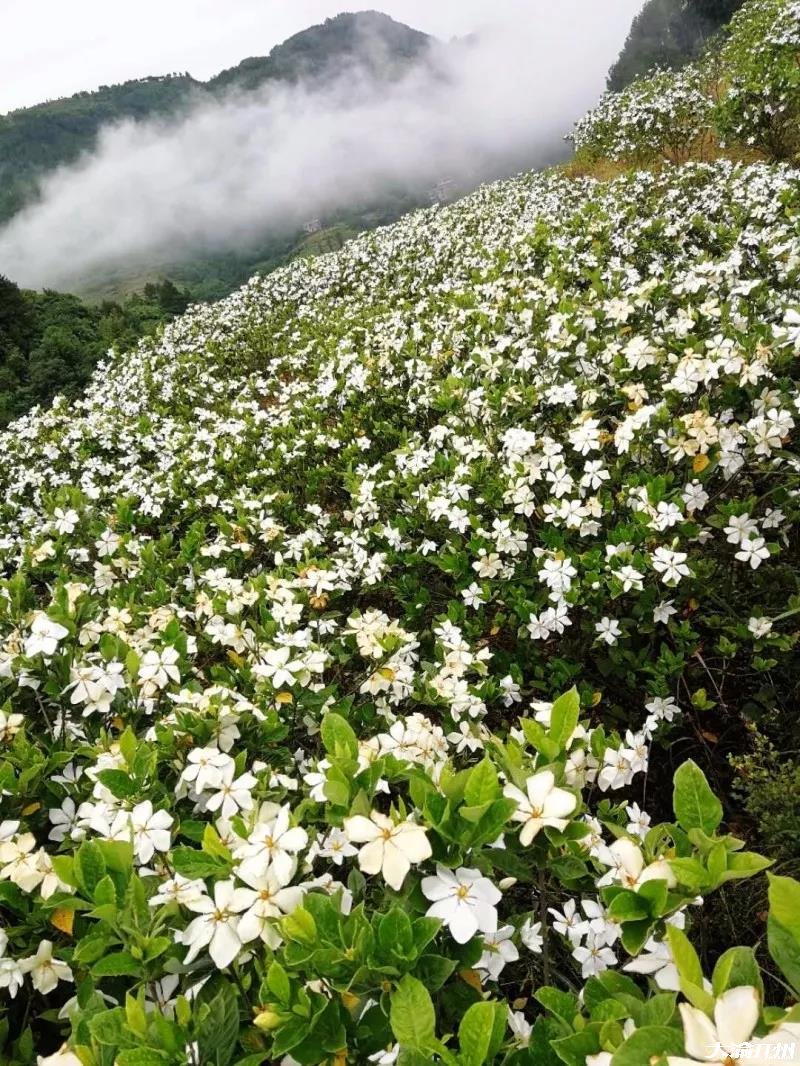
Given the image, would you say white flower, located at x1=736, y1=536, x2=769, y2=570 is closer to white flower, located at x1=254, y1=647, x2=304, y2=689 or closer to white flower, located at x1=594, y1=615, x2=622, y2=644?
white flower, located at x1=594, y1=615, x2=622, y2=644

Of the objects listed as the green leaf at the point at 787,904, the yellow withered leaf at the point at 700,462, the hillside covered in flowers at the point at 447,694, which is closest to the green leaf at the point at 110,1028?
the hillside covered in flowers at the point at 447,694

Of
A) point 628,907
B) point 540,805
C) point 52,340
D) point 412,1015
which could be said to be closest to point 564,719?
point 540,805

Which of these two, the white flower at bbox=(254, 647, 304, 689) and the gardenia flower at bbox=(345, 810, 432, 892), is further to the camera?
the white flower at bbox=(254, 647, 304, 689)

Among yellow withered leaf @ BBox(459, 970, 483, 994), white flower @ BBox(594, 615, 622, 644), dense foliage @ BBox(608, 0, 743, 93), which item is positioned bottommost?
white flower @ BBox(594, 615, 622, 644)

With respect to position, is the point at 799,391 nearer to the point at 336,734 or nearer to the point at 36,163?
the point at 336,734

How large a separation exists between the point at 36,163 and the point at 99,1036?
774 feet

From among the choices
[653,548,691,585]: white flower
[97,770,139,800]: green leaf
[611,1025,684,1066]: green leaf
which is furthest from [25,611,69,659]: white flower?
[653,548,691,585]: white flower

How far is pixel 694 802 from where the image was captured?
1084mm

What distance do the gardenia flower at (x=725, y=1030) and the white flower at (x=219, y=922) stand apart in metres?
0.79

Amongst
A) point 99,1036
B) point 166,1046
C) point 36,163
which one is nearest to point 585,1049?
point 166,1046

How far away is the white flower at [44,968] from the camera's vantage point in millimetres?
1385

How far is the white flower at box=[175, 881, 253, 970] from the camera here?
1.18 metres

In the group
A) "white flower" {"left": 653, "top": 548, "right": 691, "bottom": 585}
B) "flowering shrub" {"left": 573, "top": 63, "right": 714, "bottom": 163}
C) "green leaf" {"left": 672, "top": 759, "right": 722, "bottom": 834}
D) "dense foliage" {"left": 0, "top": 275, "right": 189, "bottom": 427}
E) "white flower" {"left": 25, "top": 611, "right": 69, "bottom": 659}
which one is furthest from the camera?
"dense foliage" {"left": 0, "top": 275, "right": 189, "bottom": 427}

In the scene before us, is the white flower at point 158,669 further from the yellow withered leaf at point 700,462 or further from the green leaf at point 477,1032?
the yellow withered leaf at point 700,462
